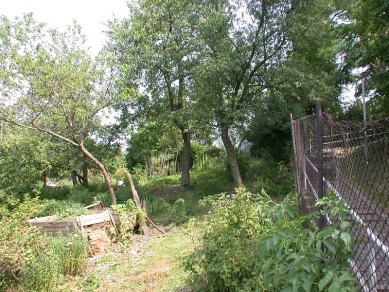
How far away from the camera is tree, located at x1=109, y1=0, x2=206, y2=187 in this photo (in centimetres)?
1125

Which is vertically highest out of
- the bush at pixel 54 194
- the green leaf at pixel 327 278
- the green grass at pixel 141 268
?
the green leaf at pixel 327 278

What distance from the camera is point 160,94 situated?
12.8 m

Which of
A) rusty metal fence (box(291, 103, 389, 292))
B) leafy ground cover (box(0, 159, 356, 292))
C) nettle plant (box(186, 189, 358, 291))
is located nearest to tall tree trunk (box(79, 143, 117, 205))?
leafy ground cover (box(0, 159, 356, 292))

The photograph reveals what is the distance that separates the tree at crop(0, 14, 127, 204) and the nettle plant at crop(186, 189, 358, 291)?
20.4 ft

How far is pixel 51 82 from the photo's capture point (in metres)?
7.98

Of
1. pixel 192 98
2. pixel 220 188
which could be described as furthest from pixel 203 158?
pixel 192 98

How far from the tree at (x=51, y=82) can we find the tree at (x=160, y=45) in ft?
7.00

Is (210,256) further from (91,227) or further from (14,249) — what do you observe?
(91,227)

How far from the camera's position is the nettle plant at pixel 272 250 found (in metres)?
1.52

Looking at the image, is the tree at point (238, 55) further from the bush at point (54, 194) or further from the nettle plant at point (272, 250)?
the bush at point (54, 194)

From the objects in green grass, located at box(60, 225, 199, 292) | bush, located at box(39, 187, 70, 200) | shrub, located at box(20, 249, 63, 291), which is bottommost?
green grass, located at box(60, 225, 199, 292)

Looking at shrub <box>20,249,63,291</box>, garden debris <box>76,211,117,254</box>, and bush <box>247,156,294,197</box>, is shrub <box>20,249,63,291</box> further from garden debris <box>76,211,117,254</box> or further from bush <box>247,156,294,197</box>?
bush <box>247,156,294,197</box>

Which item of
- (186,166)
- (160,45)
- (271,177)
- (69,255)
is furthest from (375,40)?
(69,255)

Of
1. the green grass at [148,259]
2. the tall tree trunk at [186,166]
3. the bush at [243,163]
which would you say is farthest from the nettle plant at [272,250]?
the tall tree trunk at [186,166]
